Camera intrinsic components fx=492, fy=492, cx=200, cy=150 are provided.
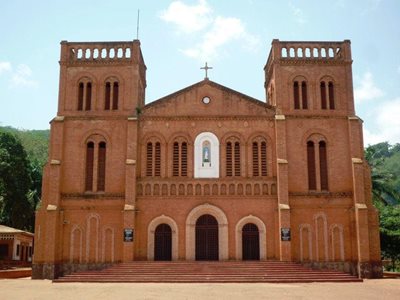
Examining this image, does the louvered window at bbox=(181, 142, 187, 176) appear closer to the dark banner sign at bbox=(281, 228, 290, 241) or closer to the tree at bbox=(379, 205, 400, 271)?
the dark banner sign at bbox=(281, 228, 290, 241)

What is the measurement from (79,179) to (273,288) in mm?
14770

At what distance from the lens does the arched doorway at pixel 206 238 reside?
30.2m

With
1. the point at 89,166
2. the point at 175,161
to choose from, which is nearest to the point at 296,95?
the point at 175,161

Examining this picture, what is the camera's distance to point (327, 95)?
106 ft

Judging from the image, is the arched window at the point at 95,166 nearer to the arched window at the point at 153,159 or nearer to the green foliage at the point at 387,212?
the arched window at the point at 153,159

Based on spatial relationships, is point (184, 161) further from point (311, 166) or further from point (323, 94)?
point (323, 94)

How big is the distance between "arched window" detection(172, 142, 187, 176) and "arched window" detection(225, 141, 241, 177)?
2701mm

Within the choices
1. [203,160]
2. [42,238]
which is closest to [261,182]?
[203,160]

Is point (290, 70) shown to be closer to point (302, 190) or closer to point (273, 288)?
point (302, 190)

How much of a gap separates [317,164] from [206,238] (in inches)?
331

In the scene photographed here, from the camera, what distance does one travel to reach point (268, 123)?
31812mm

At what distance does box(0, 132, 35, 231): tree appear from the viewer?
43375mm

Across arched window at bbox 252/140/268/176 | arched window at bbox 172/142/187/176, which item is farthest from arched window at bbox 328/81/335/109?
arched window at bbox 172/142/187/176

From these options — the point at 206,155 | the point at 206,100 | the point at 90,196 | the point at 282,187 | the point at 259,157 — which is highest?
the point at 206,100
